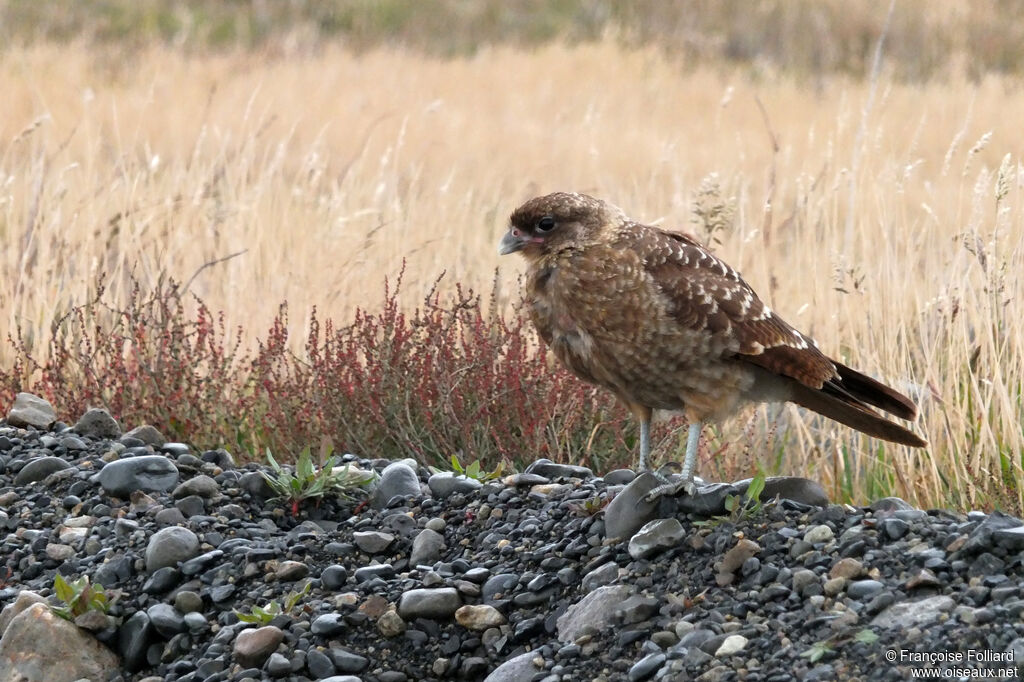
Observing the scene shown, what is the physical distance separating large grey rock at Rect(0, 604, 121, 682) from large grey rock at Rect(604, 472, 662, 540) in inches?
56.9

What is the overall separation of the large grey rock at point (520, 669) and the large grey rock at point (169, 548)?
1.09 metres

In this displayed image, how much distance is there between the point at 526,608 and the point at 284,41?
20.6 meters

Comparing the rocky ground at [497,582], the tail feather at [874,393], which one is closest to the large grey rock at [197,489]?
the rocky ground at [497,582]

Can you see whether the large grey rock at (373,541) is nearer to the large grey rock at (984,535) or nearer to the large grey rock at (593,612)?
the large grey rock at (593,612)

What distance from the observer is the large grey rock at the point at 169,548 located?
3.76 metres

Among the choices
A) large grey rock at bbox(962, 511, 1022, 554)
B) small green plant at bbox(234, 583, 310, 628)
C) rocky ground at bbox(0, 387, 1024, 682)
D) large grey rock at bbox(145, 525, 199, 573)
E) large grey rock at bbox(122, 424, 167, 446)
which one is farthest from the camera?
large grey rock at bbox(122, 424, 167, 446)

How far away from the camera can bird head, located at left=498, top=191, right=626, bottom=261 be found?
151 inches

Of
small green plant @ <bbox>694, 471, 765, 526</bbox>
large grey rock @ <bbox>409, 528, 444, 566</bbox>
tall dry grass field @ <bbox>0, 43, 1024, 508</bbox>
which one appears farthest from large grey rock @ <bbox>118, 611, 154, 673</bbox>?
tall dry grass field @ <bbox>0, 43, 1024, 508</bbox>

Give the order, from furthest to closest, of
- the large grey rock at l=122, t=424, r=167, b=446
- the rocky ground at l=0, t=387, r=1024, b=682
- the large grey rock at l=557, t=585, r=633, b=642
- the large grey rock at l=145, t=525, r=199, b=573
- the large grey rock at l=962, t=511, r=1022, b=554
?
the large grey rock at l=122, t=424, r=167, b=446 → the large grey rock at l=145, t=525, r=199, b=573 → the large grey rock at l=557, t=585, r=633, b=642 → the large grey rock at l=962, t=511, r=1022, b=554 → the rocky ground at l=0, t=387, r=1024, b=682

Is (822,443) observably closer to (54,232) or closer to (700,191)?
(700,191)

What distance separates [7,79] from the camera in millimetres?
15977

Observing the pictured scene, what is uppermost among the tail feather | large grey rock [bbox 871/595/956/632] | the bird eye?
the bird eye

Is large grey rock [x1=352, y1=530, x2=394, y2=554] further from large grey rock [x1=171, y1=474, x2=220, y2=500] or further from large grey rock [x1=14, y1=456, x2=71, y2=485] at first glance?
large grey rock [x1=14, y1=456, x2=71, y2=485]

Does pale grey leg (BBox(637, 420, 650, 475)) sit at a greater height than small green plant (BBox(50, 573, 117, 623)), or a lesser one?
greater
